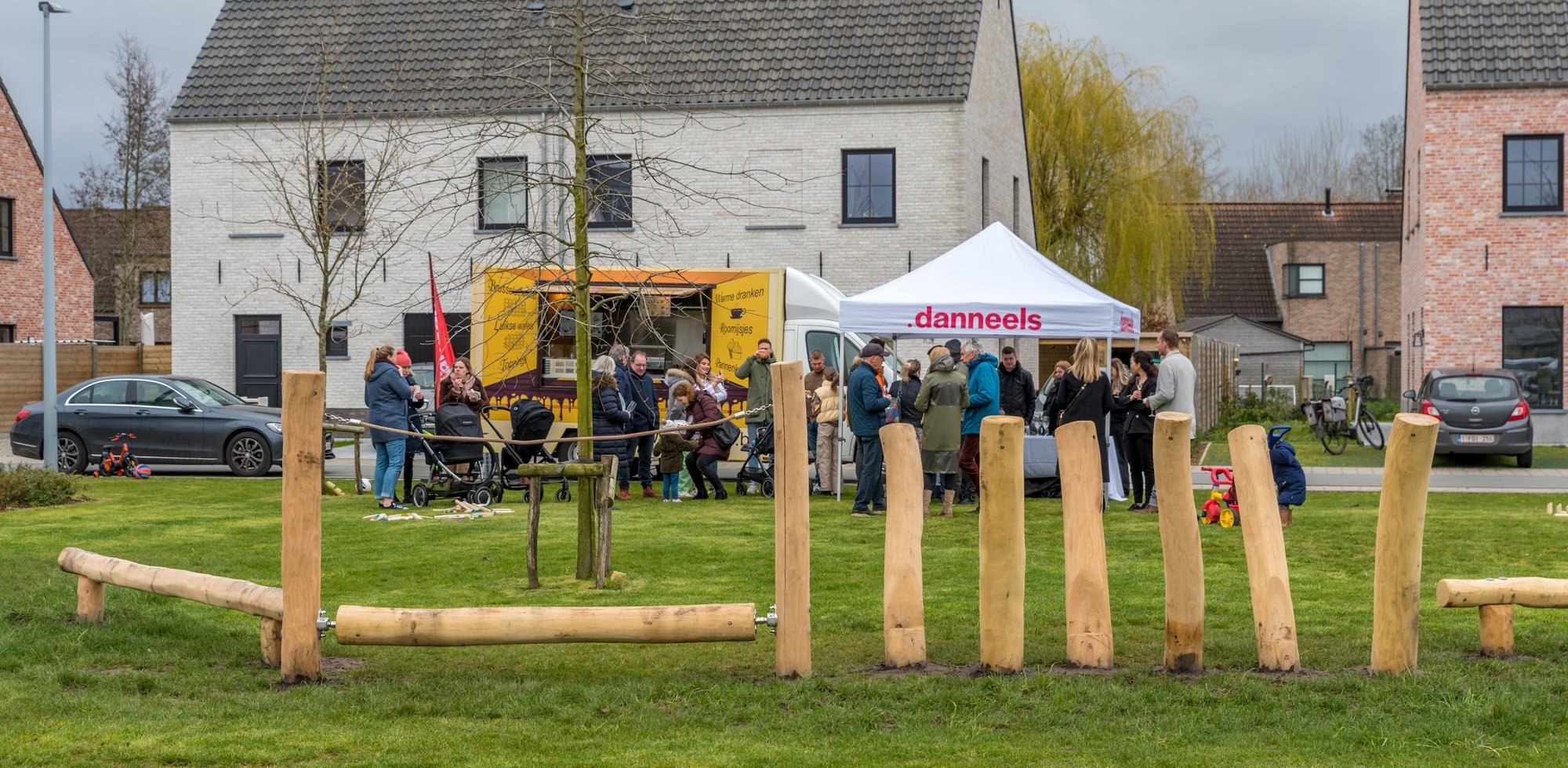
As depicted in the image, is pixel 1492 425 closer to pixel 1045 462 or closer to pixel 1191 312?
pixel 1045 462

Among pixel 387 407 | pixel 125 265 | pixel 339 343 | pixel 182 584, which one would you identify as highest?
pixel 125 265

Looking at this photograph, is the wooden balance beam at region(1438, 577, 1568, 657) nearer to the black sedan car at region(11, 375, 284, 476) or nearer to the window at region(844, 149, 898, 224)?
the black sedan car at region(11, 375, 284, 476)

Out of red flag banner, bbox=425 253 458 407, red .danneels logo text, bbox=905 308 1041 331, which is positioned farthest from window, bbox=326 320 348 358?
red .danneels logo text, bbox=905 308 1041 331

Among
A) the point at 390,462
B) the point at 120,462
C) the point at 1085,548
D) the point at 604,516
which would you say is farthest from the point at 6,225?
the point at 1085,548

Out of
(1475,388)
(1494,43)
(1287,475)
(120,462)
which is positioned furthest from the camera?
(1494,43)

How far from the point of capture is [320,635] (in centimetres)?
758

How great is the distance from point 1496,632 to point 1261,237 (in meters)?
52.8

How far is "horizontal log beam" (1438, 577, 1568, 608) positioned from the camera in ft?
25.3

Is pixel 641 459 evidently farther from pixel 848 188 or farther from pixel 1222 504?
pixel 848 188

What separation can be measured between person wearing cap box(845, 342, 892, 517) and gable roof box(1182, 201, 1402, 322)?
135 feet

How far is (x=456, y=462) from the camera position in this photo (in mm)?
17453

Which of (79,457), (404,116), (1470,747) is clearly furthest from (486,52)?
(1470,747)

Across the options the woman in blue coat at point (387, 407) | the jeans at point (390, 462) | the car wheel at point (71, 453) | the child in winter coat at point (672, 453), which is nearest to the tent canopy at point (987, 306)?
the child in winter coat at point (672, 453)

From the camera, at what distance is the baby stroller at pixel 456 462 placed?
16531 millimetres
